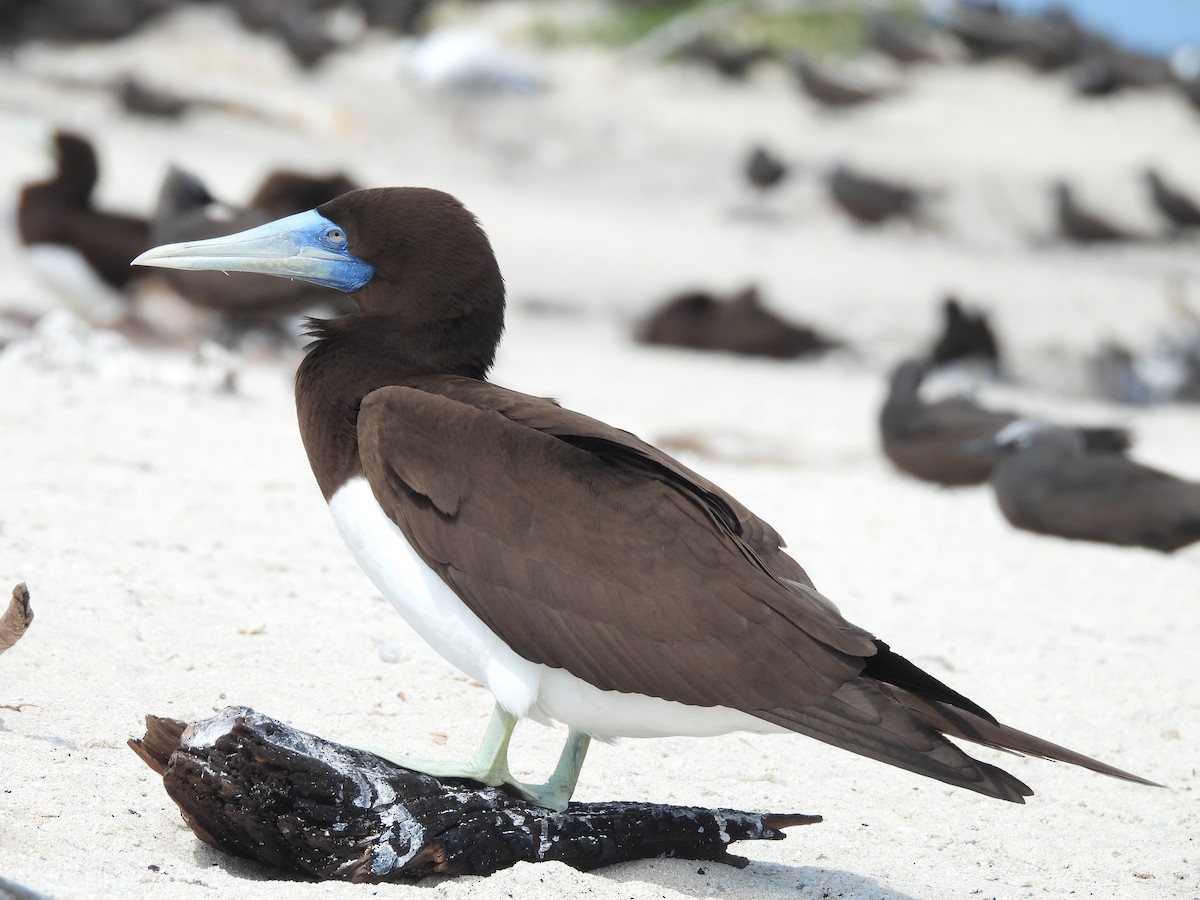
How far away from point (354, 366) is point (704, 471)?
17.9 ft

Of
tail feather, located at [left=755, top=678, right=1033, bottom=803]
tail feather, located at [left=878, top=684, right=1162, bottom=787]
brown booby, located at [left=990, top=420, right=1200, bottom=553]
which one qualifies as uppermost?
tail feather, located at [left=878, top=684, right=1162, bottom=787]

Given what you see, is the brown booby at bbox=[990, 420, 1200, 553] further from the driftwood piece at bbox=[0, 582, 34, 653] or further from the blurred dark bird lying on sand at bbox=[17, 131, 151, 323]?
the blurred dark bird lying on sand at bbox=[17, 131, 151, 323]

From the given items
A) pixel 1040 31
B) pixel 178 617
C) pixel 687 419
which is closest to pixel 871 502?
pixel 687 419

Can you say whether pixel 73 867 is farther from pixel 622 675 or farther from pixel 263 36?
pixel 263 36

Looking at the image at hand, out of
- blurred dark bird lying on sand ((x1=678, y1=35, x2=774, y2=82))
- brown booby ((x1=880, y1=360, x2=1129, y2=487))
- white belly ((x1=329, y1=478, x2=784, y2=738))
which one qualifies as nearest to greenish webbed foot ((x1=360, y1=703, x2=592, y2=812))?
white belly ((x1=329, y1=478, x2=784, y2=738))

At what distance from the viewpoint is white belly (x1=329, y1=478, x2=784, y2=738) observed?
12.8 ft

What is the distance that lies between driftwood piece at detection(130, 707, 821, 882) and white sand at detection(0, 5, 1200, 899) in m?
0.09

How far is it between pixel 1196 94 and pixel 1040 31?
748 cm

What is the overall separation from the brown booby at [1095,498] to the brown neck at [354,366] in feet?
18.7

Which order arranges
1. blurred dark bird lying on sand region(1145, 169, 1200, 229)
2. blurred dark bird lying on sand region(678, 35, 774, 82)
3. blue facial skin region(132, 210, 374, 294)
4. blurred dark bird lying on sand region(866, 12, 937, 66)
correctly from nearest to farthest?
1. blue facial skin region(132, 210, 374, 294)
2. blurred dark bird lying on sand region(1145, 169, 1200, 229)
3. blurred dark bird lying on sand region(678, 35, 774, 82)
4. blurred dark bird lying on sand region(866, 12, 937, 66)

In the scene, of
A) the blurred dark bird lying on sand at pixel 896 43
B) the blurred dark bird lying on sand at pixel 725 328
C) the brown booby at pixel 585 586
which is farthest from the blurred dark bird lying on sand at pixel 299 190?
the blurred dark bird lying on sand at pixel 896 43

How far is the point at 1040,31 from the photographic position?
34750 millimetres

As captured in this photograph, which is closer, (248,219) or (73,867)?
(73,867)

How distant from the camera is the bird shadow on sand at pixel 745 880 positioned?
399 cm
